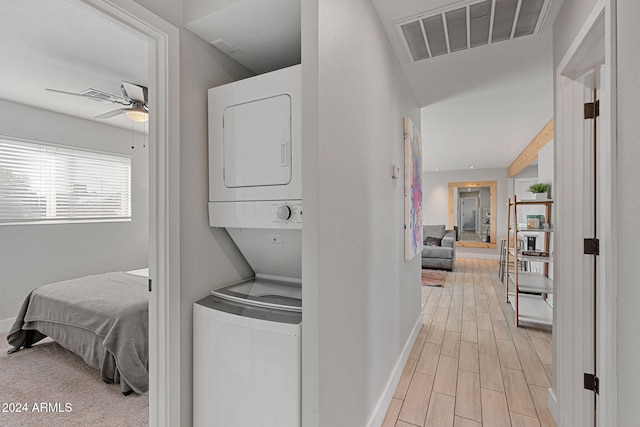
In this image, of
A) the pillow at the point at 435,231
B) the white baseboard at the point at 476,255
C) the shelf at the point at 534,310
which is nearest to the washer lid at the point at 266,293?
the shelf at the point at 534,310

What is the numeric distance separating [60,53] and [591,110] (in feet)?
12.0

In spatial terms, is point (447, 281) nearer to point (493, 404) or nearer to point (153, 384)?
A: point (493, 404)

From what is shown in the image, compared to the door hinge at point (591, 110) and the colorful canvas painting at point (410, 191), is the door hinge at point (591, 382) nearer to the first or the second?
the colorful canvas painting at point (410, 191)

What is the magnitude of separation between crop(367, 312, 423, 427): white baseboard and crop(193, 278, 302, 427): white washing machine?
2.35ft

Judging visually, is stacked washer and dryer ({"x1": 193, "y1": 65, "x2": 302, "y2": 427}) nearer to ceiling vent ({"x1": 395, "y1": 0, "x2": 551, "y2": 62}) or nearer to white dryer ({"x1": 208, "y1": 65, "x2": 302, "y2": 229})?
white dryer ({"x1": 208, "y1": 65, "x2": 302, "y2": 229})

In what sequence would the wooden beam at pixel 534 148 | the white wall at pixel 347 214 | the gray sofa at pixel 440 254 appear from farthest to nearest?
the gray sofa at pixel 440 254
the wooden beam at pixel 534 148
the white wall at pixel 347 214

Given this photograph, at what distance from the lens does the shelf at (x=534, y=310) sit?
3.34 meters

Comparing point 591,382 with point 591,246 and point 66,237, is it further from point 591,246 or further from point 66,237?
point 66,237

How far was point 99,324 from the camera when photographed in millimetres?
2242

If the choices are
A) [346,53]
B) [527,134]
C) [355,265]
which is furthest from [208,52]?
[527,134]

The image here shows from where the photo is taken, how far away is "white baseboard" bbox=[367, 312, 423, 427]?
1.68 m

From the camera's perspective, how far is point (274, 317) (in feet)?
4.05

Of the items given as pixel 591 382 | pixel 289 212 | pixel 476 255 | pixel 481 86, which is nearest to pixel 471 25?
pixel 481 86

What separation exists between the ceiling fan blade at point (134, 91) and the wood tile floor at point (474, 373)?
128 inches
